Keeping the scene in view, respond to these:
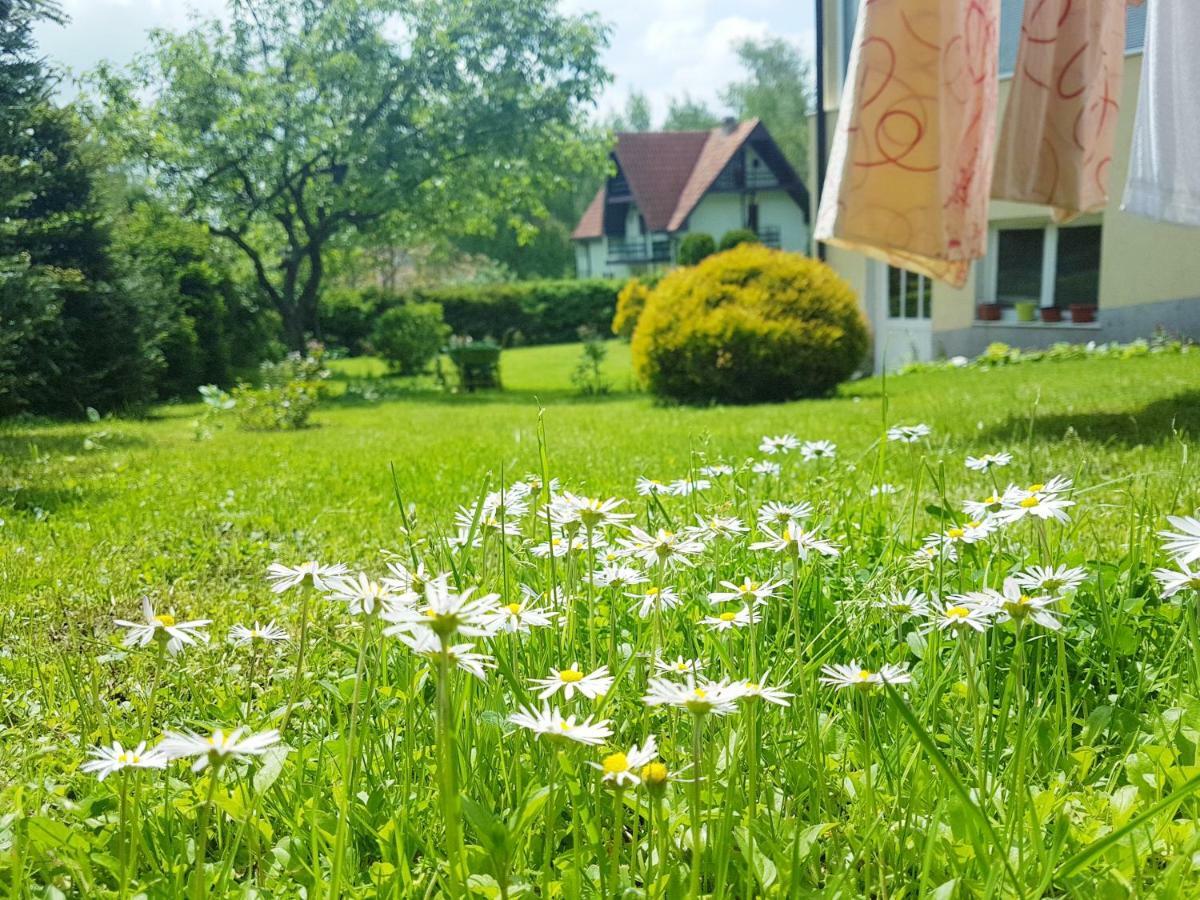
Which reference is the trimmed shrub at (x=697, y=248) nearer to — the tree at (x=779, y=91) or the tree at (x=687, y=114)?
the tree at (x=779, y=91)

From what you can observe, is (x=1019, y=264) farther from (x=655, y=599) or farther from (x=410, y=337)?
(x=655, y=599)

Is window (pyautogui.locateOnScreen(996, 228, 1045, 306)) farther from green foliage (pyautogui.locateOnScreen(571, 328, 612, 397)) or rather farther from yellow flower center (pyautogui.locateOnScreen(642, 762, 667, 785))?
yellow flower center (pyautogui.locateOnScreen(642, 762, 667, 785))

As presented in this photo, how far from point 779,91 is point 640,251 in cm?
1036

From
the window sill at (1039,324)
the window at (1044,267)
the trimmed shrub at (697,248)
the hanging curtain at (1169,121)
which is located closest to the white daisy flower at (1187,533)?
the hanging curtain at (1169,121)

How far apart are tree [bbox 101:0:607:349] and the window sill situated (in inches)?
306

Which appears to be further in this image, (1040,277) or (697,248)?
(697,248)

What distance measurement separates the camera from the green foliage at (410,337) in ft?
58.4

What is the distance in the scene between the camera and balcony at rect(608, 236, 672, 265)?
35.9 meters

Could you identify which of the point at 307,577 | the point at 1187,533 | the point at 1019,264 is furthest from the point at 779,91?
the point at 307,577

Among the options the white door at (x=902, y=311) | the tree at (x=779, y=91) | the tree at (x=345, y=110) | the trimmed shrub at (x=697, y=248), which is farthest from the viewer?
the tree at (x=779, y=91)

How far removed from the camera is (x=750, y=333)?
962cm

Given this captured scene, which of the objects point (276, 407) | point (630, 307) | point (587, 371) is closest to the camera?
point (276, 407)

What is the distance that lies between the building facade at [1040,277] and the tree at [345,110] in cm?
529

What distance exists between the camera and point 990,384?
812 centimetres
